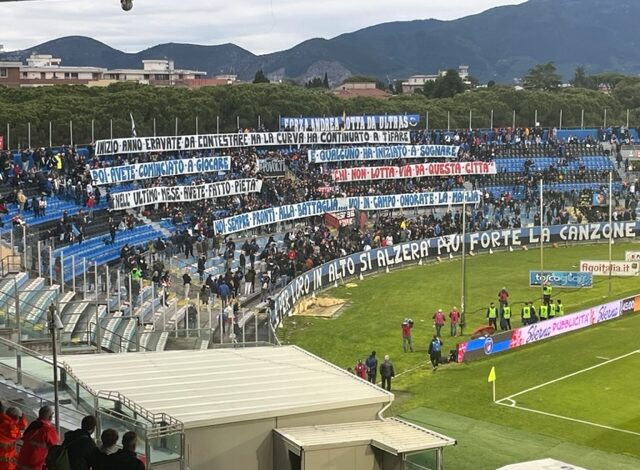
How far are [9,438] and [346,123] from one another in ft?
201

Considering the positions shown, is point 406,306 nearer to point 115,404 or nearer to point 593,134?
point 115,404

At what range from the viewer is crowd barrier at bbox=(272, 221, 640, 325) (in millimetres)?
41875

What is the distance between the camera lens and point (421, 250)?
5522 cm

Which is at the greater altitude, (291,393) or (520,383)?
(291,393)

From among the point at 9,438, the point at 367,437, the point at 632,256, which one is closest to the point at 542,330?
the point at 632,256

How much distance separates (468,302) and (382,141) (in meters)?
29.2

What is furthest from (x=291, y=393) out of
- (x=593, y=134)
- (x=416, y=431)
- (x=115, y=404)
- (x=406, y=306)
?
(x=593, y=134)

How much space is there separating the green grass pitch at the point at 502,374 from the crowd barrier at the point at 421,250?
115cm

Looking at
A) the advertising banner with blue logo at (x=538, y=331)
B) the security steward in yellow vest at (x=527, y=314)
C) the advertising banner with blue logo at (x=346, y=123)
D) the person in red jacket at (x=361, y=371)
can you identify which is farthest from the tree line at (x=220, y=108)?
the person in red jacket at (x=361, y=371)

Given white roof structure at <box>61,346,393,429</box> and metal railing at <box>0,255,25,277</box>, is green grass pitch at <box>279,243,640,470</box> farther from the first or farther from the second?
metal railing at <box>0,255,25,277</box>

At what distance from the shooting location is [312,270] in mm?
44250

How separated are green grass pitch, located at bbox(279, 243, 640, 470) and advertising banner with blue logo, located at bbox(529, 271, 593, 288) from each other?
1.60ft

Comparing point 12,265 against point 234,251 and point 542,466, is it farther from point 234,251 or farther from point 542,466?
point 234,251

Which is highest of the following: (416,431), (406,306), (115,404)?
(115,404)
